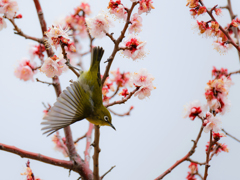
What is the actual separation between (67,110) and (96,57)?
65cm

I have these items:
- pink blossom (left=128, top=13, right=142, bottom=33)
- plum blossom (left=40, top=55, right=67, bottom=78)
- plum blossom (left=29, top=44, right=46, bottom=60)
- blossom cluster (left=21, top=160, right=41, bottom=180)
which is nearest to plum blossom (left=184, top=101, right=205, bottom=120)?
pink blossom (left=128, top=13, right=142, bottom=33)

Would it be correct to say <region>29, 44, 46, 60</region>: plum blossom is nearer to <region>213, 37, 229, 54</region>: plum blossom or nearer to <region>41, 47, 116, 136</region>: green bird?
<region>41, 47, 116, 136</region>: green bird

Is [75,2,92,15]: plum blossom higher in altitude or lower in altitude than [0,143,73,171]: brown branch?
higher

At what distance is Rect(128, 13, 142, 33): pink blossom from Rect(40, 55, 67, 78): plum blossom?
52 cm

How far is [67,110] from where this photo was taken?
1868 mm

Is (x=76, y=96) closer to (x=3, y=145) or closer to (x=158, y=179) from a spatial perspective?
(x=3, y=145)

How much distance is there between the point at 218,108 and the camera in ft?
6.31

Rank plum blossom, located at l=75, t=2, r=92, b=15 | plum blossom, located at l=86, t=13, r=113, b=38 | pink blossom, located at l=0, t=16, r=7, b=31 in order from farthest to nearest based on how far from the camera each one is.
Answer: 1. plum blossom, located at l=75, t=2, r=92, b=15
2. pink blossom, located at l=0, t=16, r=7, b=31
3. plum blossom, located at l=86, t=13, r=113, b=38

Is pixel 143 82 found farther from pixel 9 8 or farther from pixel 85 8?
pixel 85 8

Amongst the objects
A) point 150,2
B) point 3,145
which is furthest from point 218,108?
point 3,145

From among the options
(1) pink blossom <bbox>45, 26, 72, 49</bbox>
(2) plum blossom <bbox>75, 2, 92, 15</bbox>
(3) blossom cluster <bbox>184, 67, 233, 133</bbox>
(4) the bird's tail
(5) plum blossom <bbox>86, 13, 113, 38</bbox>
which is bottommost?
(3) blossom cluster <bbox>184, 67, 233, 133</bbox>

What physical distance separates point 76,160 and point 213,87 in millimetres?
1152

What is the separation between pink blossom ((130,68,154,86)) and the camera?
6.61 feet

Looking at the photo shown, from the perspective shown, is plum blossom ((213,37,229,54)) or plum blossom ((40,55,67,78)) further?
plum blossom ((213,37,229,54))
